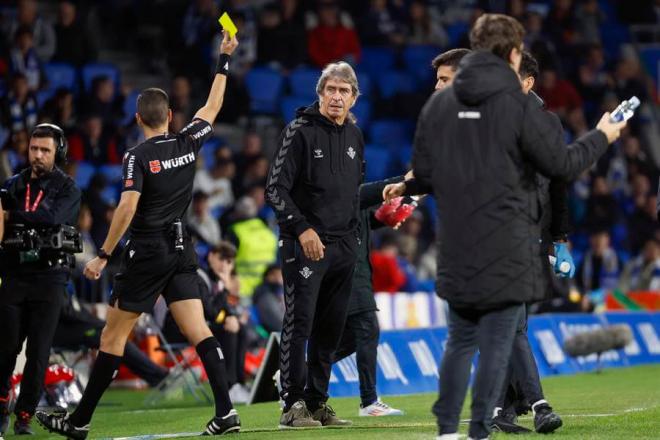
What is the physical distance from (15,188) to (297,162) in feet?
6.15

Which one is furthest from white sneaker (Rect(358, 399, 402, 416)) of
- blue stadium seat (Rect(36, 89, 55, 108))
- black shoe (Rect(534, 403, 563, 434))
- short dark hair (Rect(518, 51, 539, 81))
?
blue stadium seat (Rect(36, 89, 55, 108))

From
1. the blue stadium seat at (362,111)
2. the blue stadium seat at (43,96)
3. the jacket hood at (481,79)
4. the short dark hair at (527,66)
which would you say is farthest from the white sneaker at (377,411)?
the blue stadium seat at (362,111)

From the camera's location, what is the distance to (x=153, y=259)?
8.25 meters

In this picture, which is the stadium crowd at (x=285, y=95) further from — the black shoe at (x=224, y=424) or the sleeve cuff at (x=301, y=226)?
the black shoe at (x=224, y=424)

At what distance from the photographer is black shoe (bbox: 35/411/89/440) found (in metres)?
7.99

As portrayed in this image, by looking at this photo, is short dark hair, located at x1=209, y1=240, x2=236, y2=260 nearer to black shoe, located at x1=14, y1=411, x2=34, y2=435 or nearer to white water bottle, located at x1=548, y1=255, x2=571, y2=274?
black shoe, located at x1=14, y1=411, x2=34, y2=435

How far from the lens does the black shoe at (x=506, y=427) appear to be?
26.6 feet

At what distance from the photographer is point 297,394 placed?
8.91 meters

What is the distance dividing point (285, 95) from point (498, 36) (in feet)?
47.0

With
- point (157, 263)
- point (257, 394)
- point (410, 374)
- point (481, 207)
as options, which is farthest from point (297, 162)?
point (410, 374)

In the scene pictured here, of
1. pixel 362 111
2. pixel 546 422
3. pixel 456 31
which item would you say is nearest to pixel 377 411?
pixel 546 422

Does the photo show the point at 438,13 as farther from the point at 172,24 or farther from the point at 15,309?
the point at 15,309

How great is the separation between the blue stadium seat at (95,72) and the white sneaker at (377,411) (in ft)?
30.4

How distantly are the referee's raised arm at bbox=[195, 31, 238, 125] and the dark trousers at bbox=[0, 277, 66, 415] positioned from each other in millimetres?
1594
